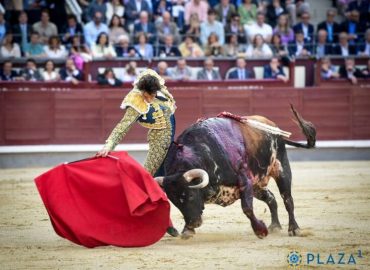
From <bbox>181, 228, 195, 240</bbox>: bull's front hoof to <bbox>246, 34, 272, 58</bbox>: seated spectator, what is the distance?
21.7 feet

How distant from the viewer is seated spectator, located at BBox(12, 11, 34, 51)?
508 inches

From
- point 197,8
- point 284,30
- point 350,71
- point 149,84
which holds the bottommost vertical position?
point 350,71

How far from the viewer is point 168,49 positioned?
42.3 ft

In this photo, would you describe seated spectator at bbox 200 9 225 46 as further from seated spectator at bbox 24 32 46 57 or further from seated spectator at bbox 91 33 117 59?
seated spectator at bbox 24 32 46 57

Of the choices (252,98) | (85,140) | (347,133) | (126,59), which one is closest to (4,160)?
(85,140)

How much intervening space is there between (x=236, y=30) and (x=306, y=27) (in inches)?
42.0

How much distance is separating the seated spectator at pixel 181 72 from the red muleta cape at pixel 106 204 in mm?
6223

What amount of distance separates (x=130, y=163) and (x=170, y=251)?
0.62m

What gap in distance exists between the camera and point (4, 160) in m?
12.8

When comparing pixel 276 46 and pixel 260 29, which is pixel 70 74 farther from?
pixel 276 46

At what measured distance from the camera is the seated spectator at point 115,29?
1284cm

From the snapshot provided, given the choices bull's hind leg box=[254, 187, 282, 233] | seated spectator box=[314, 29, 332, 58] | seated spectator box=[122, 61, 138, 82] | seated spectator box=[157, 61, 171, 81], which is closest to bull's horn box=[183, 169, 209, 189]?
bull's hind leg box=[254, 187, 282, 233]

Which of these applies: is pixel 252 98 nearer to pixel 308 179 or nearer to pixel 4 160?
pixel 308 179

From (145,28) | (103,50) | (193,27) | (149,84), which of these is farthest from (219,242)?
(193,27)
